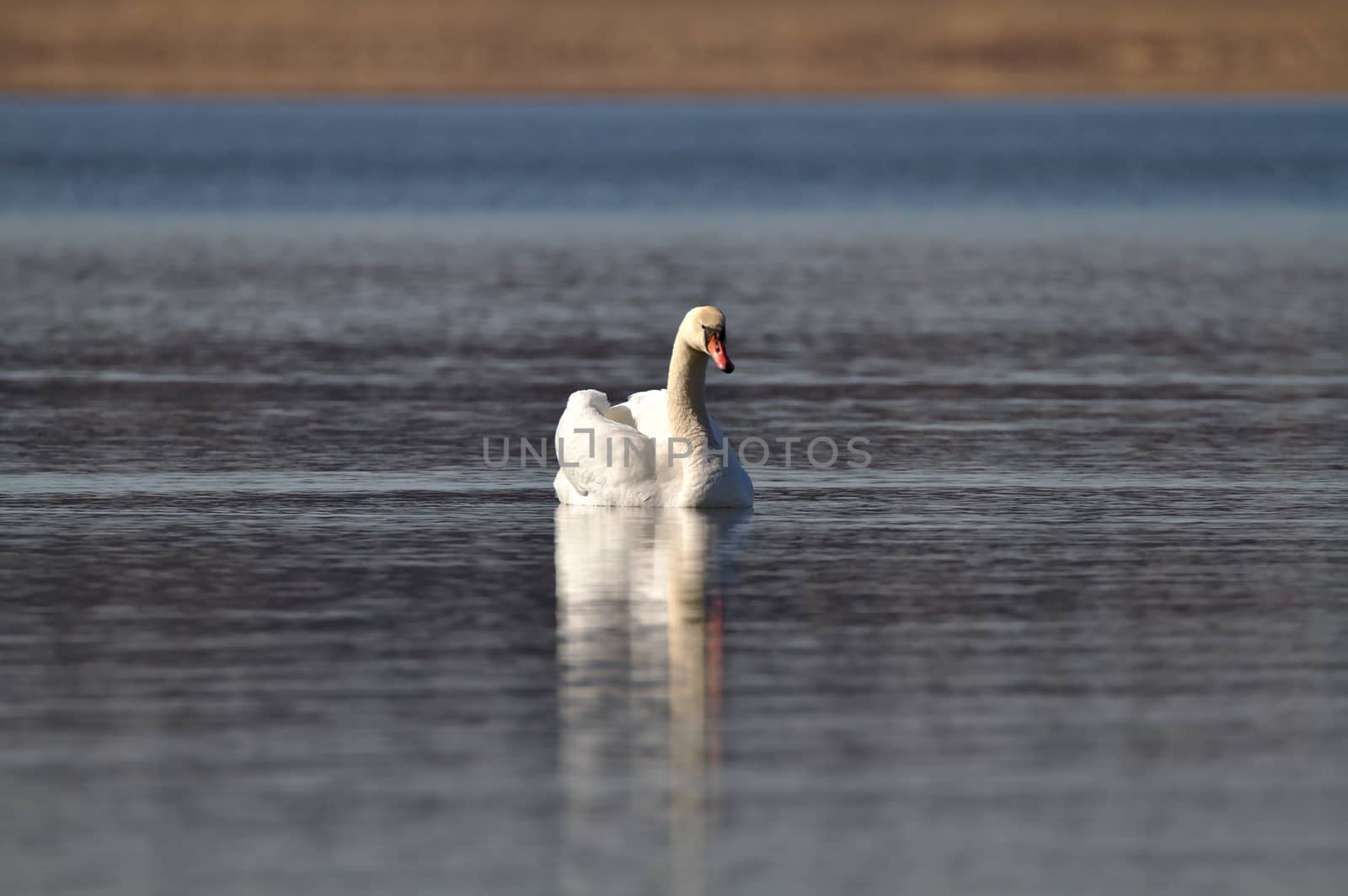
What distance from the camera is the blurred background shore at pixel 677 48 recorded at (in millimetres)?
145250

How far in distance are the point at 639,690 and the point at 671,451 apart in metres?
4.99

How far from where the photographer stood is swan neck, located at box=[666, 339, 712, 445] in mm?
14695

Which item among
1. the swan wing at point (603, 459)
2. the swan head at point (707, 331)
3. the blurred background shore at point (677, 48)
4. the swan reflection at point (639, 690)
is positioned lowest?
the swan reflection at point (639, 690)

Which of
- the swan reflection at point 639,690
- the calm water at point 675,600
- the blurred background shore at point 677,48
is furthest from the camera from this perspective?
the blurred background shore at point 677,48

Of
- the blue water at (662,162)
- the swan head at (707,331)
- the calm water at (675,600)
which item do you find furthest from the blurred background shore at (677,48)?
the swan head at (707,331)

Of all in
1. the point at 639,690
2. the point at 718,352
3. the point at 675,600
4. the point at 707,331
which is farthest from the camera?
the point at 707,331

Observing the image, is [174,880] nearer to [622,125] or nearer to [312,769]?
[312,769]

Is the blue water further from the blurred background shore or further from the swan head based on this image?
the swan head

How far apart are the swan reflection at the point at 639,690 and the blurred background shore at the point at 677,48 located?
128 metres

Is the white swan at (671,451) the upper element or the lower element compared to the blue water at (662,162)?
lower

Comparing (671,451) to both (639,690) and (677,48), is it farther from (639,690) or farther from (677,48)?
(677,48)

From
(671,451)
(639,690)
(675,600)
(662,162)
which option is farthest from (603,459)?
(662,162)

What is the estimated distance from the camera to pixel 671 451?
1477 centimetres

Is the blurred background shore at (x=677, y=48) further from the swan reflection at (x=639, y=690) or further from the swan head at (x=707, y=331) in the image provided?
the swan reflection at (x=639, y=690)
